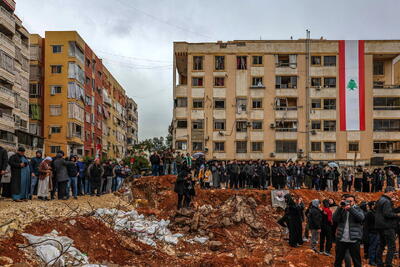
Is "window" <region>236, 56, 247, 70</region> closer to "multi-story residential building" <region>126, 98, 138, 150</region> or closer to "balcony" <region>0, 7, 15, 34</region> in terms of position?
"balcony" <region>0, 7, 15, 34</region>

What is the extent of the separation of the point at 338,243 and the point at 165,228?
8624 mm

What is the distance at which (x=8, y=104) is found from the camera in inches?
1545

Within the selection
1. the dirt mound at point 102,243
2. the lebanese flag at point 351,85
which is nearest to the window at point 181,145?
the lebanese flag at point 351,85

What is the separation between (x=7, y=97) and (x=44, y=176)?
1045 inches

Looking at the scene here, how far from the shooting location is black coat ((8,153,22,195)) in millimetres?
13922

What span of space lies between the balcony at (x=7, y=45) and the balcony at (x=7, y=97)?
3354mm

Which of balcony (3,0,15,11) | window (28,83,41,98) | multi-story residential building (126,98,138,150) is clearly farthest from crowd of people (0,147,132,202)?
multi-story residential building (126,98,138,150)

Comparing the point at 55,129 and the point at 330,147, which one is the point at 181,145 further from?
the point at 330,147

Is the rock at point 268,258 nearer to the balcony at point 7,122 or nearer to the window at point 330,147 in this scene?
the balcony at point 7,122

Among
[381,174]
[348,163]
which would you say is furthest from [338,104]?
[381,174]

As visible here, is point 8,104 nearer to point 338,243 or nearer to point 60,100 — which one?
point 60,100

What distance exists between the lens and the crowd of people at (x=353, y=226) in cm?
934

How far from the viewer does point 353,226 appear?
929cm

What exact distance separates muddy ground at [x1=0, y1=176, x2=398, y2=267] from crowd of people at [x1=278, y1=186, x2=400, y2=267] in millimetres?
875
